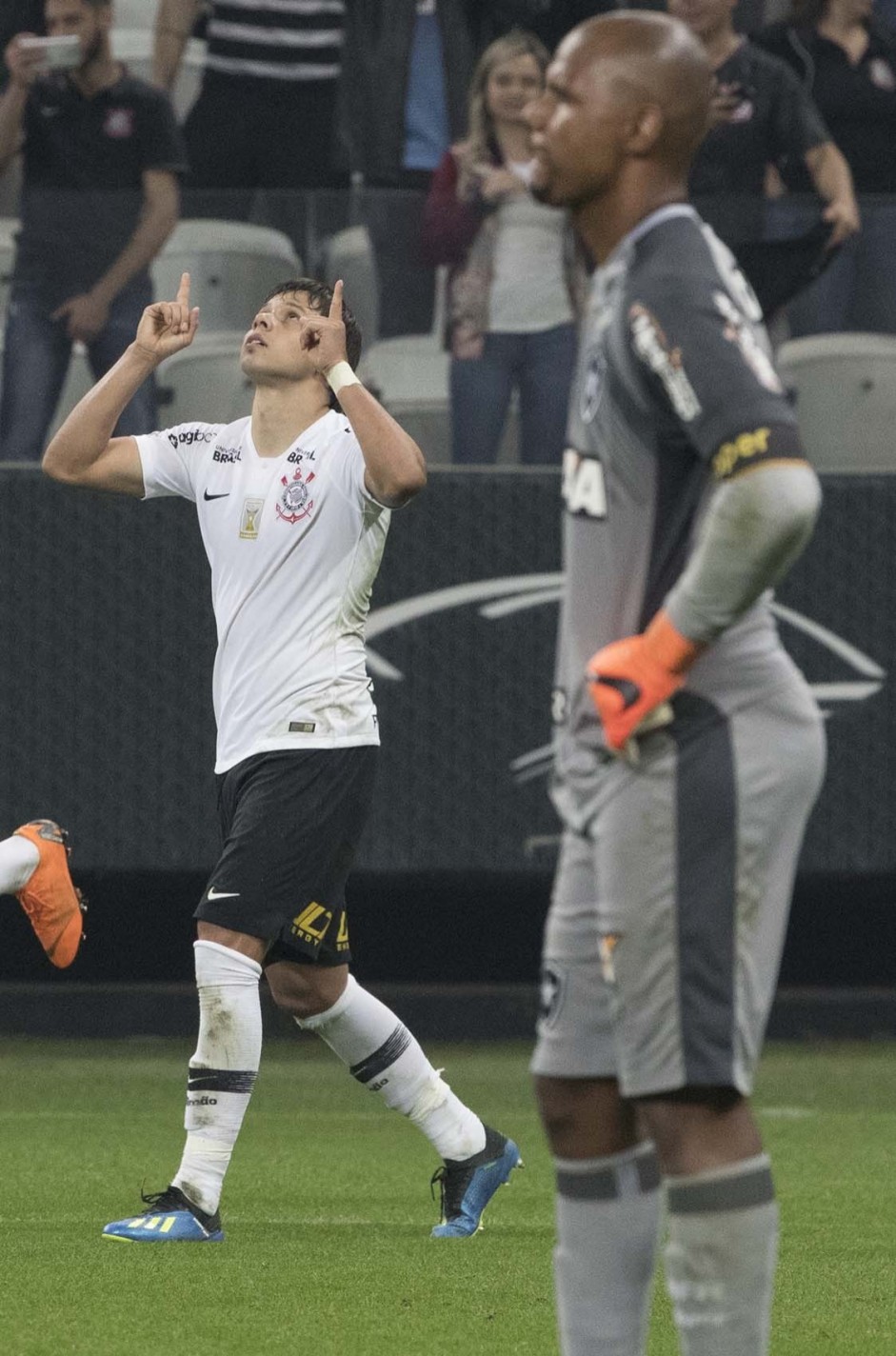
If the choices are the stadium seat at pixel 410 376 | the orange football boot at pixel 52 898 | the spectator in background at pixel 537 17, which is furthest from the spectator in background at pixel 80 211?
the orange football boot at pixel 52 898

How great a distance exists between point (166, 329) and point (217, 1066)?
1686 mm

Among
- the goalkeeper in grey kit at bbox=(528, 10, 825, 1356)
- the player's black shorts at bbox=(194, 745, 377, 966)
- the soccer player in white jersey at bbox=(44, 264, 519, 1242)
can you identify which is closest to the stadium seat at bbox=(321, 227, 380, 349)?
the soccer player in white jersey at bbox=(44, 264, 519, 1242)

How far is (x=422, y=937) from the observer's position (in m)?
10.7

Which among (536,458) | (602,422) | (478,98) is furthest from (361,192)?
(602,422)

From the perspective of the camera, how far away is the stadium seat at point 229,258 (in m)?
8.91

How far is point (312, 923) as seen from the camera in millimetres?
5402

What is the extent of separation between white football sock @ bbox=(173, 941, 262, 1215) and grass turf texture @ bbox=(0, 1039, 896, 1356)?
17 centimetres

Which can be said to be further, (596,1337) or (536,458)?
(536,458)

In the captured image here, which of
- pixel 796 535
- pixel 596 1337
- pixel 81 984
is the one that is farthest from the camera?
pixel 81 984

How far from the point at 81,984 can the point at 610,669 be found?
25.9 ft

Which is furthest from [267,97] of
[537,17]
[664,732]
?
[664,732]

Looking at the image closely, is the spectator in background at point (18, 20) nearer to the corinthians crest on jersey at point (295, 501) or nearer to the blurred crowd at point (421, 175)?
the blurred crowd at point (421, 175)

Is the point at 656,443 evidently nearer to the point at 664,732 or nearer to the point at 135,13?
the point at 664,732

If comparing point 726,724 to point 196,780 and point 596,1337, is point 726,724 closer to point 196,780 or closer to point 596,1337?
point 596,1337
